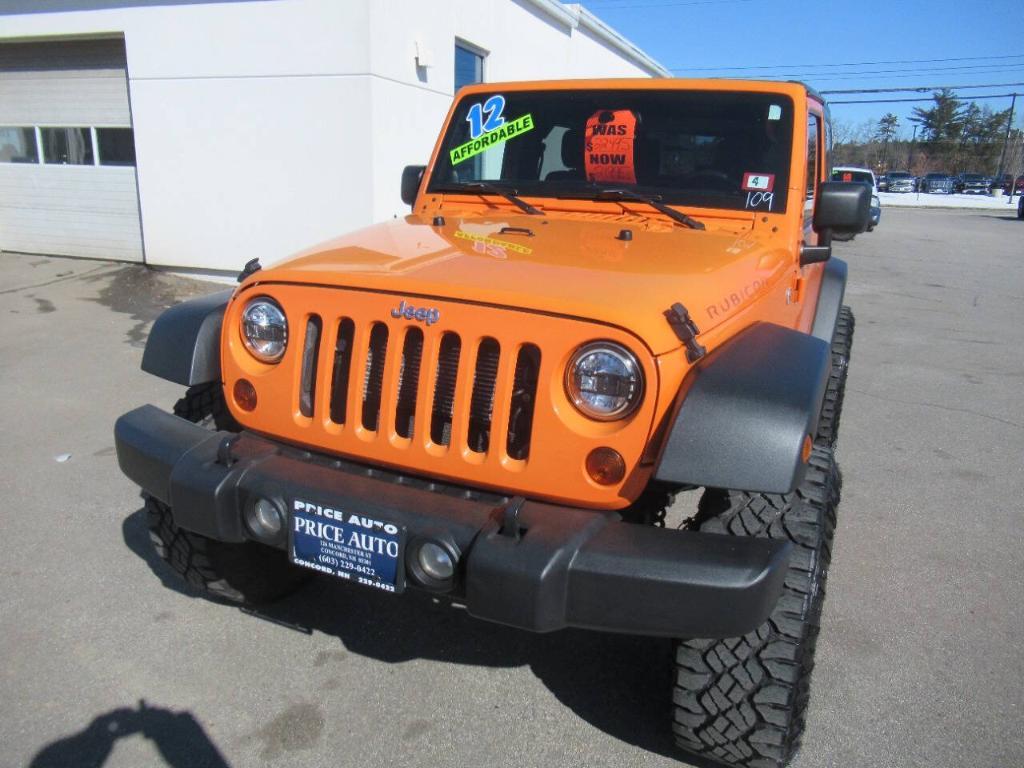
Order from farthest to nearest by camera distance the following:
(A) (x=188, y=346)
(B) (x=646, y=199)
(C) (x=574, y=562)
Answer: (B) (x=646, y=199)
(A) (x=188, y=346)
(C) (x=574, y=562)

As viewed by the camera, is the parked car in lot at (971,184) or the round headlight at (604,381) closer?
the round headlight at (604,381)

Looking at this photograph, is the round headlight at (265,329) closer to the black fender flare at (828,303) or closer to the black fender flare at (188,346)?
the black fender flare at (188,346)

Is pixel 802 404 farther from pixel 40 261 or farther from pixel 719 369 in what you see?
pixel 40 261

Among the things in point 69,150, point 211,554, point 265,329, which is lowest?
point 211,554

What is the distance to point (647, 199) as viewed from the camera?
10.6ft

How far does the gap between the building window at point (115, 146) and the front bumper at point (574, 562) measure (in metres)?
8.55

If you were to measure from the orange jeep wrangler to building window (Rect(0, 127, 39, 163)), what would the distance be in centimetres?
890

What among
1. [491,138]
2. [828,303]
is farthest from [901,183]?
[491,138]

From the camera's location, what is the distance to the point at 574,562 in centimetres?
192

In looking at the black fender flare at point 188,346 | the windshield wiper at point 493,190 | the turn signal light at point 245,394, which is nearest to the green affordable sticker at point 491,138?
the windshield wiper at point 493,190

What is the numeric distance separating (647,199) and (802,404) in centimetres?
148

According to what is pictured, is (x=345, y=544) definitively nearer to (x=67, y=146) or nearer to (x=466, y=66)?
(x=466, y=66)

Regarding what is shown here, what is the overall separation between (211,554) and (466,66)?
881cm

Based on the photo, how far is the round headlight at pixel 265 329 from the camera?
250cm
